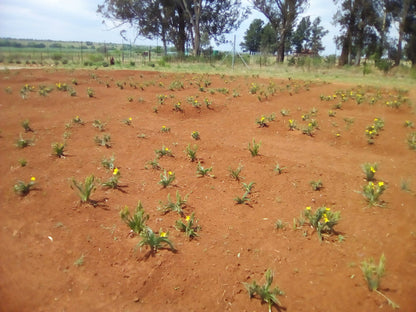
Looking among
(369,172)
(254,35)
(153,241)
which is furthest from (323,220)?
(254,35)

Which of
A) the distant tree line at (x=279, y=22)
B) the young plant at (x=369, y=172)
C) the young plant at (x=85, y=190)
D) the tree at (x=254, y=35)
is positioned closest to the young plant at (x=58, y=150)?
the young plant at (x=85, y=190)

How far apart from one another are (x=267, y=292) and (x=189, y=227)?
1.00 m

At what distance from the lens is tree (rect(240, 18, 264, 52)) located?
7369 cm

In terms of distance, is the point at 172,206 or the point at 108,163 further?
the point at 108,163

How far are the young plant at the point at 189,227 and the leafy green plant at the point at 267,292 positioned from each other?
2.60 ft

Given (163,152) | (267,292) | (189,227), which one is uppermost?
(163,152)

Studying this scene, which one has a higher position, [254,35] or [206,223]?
[254,35]

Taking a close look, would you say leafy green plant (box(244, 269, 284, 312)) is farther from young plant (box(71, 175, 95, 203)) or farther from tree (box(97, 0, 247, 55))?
tree (box(97, 0, 247, 55))

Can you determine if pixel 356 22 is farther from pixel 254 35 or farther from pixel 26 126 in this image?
pixel 254 35

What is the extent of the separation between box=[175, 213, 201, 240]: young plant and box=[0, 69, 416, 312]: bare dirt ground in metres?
0.07

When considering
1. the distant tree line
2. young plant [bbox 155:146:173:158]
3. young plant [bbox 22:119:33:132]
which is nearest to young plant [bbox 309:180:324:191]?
young plant [bbox 155:146:173:158]

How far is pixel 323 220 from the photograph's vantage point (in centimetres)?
305

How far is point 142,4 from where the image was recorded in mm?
34188

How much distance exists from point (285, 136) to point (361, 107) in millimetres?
3682
